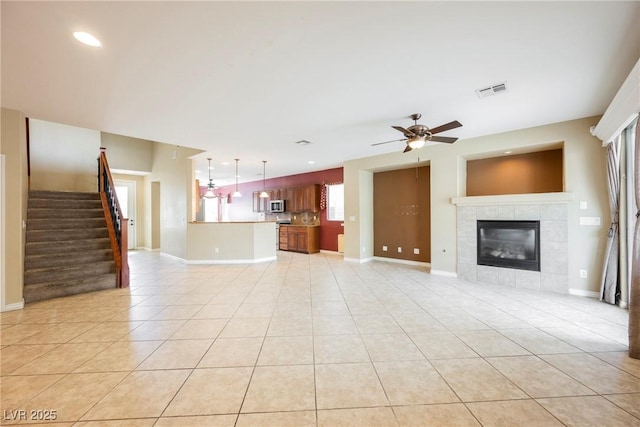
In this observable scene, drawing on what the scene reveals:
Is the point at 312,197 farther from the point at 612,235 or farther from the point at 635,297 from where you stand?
the point at 635,297

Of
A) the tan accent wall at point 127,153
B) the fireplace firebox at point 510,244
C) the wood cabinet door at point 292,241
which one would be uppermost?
the tan accent wall at point 127,153

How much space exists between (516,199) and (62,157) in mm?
10254

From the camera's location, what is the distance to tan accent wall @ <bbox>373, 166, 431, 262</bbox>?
246 inches

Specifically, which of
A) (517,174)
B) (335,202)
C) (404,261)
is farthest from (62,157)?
(517,174)

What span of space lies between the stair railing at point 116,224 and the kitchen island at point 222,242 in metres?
1.79

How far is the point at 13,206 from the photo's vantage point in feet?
11.4

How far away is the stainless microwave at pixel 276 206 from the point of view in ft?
31.7

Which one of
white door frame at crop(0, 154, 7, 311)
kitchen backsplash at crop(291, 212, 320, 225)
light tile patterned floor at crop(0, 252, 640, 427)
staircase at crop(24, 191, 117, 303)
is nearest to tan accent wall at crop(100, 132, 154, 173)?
staircase at crop(24, 191, 117, 303)

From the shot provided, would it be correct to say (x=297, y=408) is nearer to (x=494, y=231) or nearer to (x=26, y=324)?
(x=26, y=324)

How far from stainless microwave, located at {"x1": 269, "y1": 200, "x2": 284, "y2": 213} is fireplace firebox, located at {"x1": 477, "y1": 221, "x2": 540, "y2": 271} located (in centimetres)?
665

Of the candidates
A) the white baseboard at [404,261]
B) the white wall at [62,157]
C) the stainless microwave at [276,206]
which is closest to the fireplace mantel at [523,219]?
the white baseboard at [404,261]

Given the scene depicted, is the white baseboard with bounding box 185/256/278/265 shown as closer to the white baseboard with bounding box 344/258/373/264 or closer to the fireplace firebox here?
the white baseboard with bounding box 344/258/373/264

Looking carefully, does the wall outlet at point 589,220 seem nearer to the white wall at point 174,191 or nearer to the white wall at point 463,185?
the white wall at point 463,185

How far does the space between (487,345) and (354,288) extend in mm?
2210
